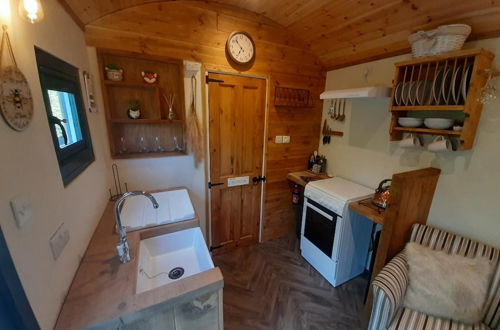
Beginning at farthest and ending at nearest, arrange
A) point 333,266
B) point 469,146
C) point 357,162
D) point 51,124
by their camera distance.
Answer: point 357,162, point 333,266, point 469,146, point 51,124

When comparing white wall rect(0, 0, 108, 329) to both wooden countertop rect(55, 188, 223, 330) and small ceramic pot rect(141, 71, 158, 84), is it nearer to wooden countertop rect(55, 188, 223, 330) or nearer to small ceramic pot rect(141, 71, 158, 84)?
wooden countertop rect(55, 188, 223, 330)

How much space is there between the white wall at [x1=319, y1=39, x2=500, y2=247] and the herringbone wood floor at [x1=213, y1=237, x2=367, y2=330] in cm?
112

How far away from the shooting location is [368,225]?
2189 millimetres

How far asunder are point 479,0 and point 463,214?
1461 millimetres

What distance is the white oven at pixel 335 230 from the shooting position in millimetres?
2021

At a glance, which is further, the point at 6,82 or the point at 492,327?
the point at 492,327

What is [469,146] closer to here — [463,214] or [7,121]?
[463,214]

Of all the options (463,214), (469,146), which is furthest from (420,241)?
(469,146)

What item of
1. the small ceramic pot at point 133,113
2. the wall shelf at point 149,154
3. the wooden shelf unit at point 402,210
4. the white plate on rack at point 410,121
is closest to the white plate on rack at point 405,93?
the white plate on rack at point 410,121

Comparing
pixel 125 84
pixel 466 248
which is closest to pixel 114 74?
pixel 125 84

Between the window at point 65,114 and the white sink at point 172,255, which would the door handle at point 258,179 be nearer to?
the white sink at point 172,255

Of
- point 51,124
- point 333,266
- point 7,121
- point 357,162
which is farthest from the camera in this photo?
point 357,162

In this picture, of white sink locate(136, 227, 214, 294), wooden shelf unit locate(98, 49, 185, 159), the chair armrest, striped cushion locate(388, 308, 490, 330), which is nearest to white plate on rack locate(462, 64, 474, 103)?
the chair armrest

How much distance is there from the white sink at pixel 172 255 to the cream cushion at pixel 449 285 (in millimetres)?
1414
